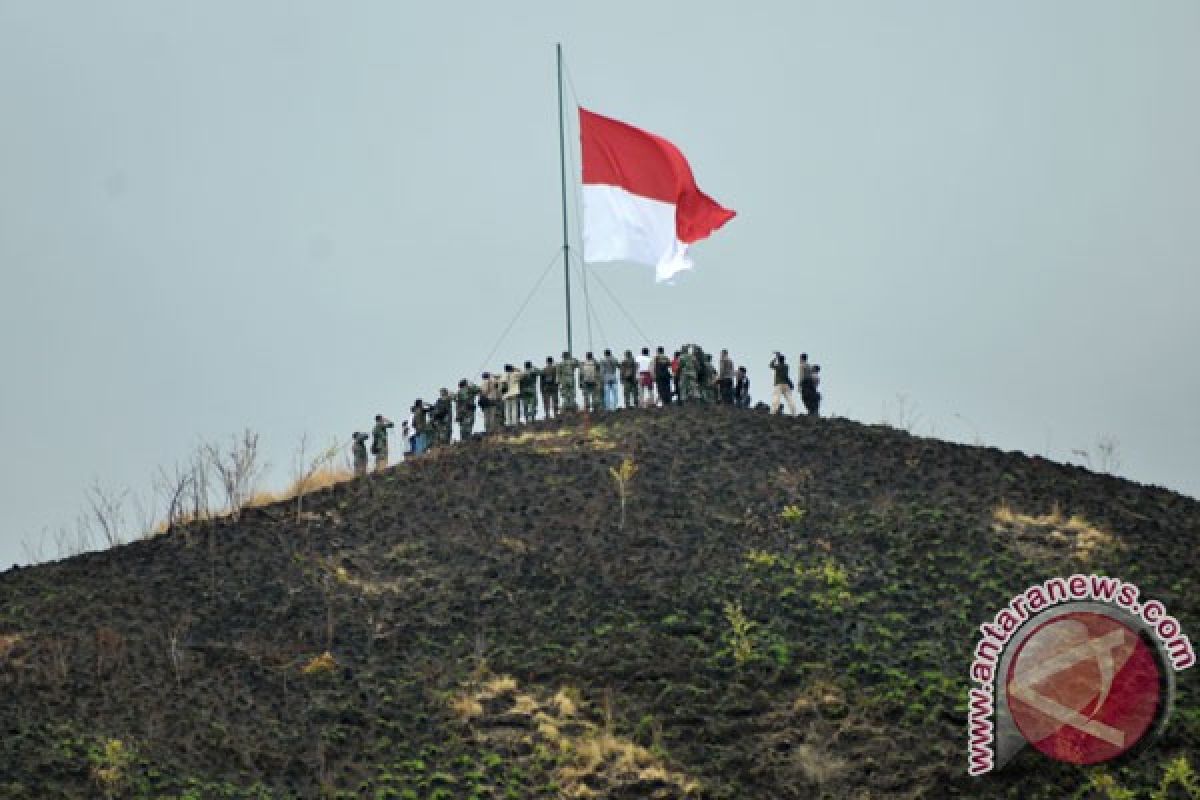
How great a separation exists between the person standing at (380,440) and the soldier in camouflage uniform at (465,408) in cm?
162

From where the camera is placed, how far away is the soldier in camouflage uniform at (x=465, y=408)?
47.7 m

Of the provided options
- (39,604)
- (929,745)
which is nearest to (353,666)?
(39,604)

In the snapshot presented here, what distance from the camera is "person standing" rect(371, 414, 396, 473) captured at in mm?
47406

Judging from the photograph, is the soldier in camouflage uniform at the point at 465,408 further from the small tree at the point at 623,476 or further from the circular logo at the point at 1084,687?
the circular logo at the point at 1084,687

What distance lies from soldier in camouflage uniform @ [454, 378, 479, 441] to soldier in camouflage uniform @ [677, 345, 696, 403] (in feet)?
15.9

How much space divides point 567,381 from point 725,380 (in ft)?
12.7

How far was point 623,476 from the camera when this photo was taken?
42.9 meters

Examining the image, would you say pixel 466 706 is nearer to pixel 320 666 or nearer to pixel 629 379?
pixel 320 666

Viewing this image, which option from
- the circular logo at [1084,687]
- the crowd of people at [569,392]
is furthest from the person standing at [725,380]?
Result: the circular logo at [1084,687]

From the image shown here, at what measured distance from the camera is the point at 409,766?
3275cm

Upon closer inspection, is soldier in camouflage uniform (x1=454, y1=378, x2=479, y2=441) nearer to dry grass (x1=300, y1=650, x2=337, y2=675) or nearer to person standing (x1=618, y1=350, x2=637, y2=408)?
person standing (x1=618, y1=350, x2=637, y2=408)

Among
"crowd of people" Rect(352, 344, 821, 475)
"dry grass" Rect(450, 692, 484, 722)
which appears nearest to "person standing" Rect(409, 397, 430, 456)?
"crowd of people" Rect(352, 344, 821, 475)

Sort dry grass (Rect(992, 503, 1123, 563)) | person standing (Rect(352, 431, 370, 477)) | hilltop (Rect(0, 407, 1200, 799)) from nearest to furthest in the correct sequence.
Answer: hilltop (Rect(0, 407, 1200, 799))
dry grass (Rect(992, 503, 1123, 563))
person standing (Rect(352, 431, 370, 477))

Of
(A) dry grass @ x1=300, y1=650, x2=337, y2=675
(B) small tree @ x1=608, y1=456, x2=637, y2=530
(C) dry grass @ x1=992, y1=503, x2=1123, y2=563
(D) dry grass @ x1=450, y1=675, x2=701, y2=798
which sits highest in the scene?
(B) small tree @ x1=608, y1=456, x2=637, y2=530
